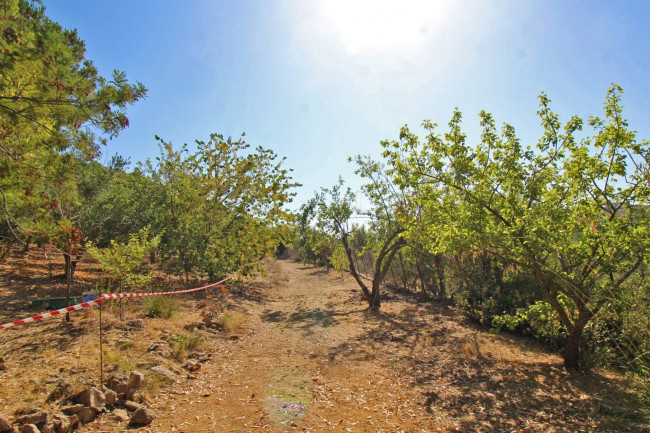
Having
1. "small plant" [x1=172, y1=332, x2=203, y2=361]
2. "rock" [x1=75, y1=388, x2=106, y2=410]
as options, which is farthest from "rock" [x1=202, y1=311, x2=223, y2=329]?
"rock" [x1=75, y1=388, x2=106, y2=410]

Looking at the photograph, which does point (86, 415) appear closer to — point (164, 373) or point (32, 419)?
point (32, 419)

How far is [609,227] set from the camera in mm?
4848

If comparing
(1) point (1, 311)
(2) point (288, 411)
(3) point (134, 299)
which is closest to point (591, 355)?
(2) point (288, 411)

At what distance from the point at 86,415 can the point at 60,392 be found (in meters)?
0.60

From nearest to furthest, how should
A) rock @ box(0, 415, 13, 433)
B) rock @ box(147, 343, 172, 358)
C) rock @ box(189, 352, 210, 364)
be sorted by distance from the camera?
rock @ box(0, 415, 13, 433) → rock @ box(147, 343, 172, 358) → rock @ box(189, 352, 210, 364)

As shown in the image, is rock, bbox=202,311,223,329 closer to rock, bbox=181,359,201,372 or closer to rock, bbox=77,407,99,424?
rock, bbox=181,359,201,372

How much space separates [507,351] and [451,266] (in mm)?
5031

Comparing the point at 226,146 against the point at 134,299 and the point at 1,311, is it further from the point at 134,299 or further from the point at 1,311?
the point at 1,311

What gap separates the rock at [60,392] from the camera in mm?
3985

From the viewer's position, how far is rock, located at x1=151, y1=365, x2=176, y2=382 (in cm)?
510

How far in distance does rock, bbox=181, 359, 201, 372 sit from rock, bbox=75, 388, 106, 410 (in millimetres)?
1773

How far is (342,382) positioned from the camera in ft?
18.4

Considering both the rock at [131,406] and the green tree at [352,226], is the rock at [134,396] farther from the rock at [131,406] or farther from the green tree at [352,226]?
the green tree at [352,226]

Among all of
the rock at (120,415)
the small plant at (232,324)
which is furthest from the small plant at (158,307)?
the rock at (120,415)
